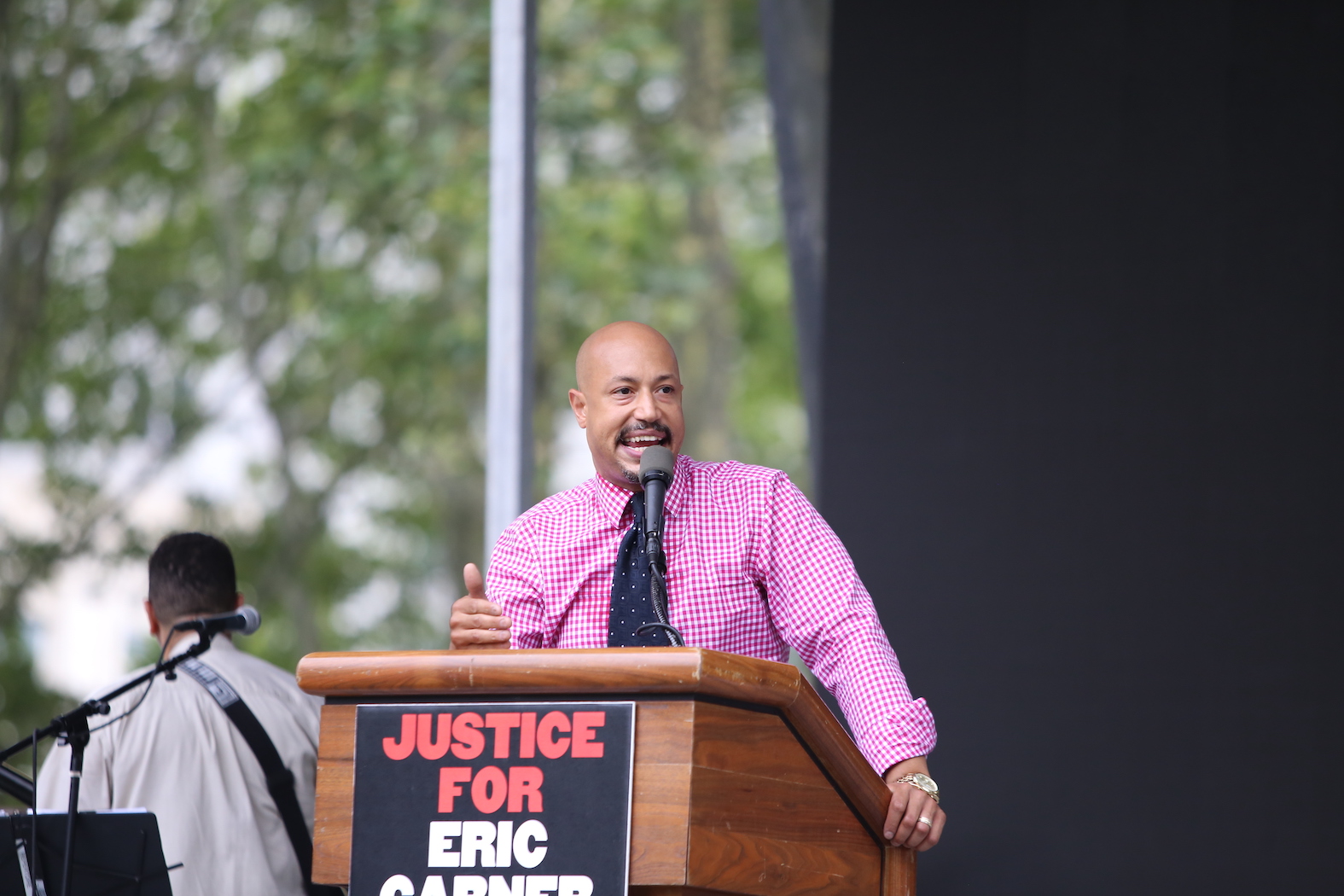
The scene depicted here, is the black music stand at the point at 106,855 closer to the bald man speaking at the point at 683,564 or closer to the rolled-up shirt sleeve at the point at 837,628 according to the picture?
the bald man speaking at the point at 683,564

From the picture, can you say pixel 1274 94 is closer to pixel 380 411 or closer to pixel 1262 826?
pixel 1262 826

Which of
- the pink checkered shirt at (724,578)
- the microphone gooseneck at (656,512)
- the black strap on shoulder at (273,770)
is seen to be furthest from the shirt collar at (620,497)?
the black strap on shoulder at (273,770)

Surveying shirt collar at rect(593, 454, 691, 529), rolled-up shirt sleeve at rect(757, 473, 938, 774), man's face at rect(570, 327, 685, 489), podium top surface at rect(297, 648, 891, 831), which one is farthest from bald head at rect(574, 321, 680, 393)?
podium top surface at rect(297, 648, 891, 831)

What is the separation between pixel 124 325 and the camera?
36.9 ft

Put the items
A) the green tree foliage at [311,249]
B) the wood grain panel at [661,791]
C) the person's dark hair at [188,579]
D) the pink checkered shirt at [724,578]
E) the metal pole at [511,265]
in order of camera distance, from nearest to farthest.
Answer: the wood grain panel at [661,791] < the pink checkered shirt at [724,578] < the person's dark hair at [188,579] < the metal pole at [511,265] < the green tree foliage at [311,249]

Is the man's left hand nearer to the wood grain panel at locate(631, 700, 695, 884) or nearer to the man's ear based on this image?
the wood grain panel at locate(631, 700, 695, 884)

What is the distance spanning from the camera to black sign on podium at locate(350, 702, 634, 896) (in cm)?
173

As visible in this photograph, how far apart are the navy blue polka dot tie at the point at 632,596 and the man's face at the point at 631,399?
10 centimetres

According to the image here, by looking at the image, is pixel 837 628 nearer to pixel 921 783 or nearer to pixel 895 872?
pixel 921 783

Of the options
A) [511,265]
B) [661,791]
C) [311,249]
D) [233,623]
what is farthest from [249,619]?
[311,249]

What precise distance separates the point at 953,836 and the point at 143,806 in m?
1.79

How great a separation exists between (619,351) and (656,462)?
293 millimetres

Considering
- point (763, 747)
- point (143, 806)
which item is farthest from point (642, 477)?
point (143, 806)

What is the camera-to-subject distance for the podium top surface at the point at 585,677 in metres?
1.71
